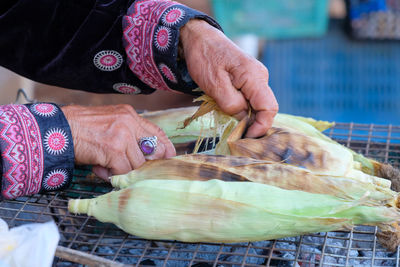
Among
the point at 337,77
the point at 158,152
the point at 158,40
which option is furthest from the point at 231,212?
the point at 337,77

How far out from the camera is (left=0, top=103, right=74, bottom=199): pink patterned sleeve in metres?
1.43

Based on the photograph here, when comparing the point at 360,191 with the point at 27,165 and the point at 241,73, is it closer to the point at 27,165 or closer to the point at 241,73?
the point at 241,73

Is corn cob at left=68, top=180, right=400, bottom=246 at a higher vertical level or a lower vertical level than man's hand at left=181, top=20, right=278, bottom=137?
lower

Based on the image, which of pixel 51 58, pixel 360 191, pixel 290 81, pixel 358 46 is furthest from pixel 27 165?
pixel 358 46

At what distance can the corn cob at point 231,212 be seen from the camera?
1.30 meters

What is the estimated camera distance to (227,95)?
1624 mm

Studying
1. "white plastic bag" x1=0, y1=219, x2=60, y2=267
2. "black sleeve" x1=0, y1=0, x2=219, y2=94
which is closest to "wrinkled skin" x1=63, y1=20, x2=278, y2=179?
"black sleeve" x1=0, y1=0, x2=219, y2=94

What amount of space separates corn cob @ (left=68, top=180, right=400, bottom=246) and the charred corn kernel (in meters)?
0.07

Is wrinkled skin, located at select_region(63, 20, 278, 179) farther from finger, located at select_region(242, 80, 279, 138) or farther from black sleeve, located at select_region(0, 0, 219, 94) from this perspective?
black sleeve, located at select_region(0, 0, 219, 94)

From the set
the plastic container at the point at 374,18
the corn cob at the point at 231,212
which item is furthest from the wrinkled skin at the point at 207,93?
the plastic container at the point at 374,18

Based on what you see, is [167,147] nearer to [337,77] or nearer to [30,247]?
[30,247]

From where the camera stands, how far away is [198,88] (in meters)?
1.80

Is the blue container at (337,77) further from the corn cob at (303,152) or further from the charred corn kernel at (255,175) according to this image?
the charred corn kernel at (255,175)

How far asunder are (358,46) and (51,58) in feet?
9.24
